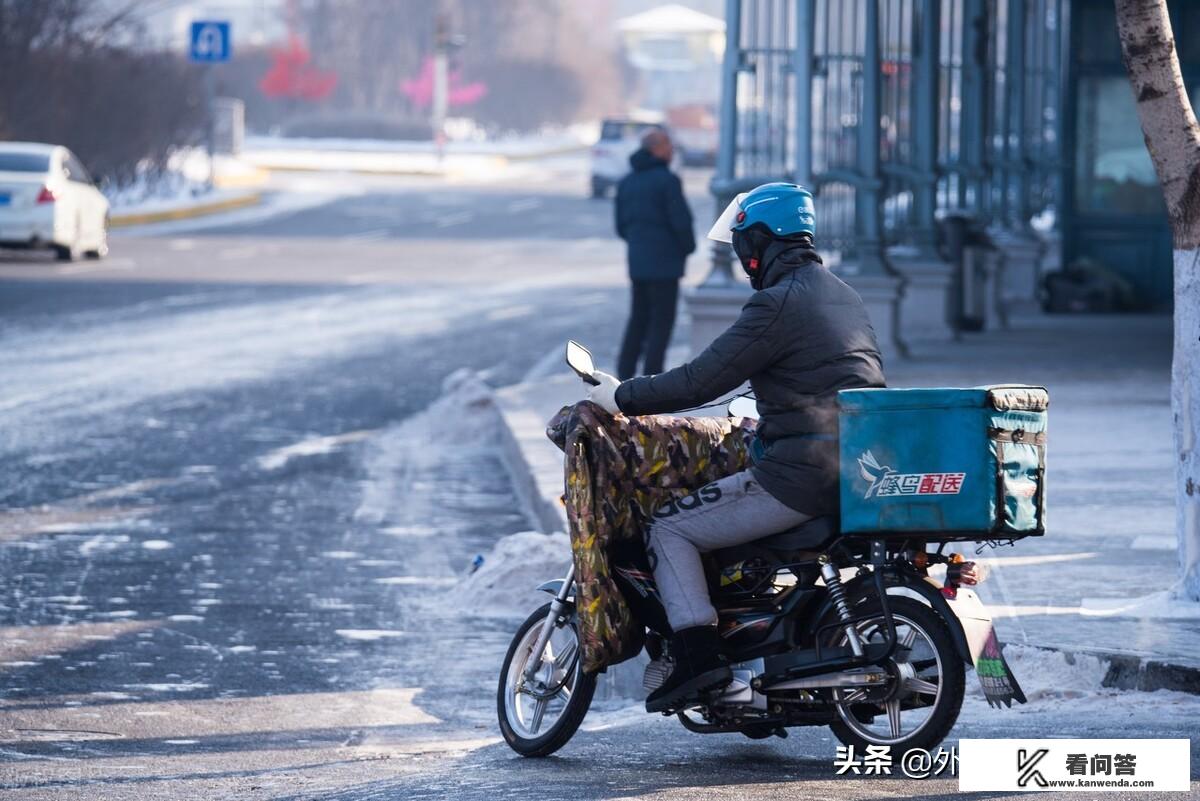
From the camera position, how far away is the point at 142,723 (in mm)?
7711

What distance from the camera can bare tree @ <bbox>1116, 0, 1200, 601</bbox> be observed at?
27.6 ft

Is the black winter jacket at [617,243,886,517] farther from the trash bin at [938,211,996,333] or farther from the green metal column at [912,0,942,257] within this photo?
the trash bin at [938,211,996,333]

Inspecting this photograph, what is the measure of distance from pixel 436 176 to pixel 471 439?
4105 centimetres

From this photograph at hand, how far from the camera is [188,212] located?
39656 millimetres

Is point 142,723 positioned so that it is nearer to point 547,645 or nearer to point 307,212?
point 547,645

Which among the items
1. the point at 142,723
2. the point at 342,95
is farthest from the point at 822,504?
the point at 342,95

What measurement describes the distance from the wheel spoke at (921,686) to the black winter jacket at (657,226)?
967 centimetres

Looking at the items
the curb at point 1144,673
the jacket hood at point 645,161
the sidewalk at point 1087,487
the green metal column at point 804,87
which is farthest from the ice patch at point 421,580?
the green metal column at point 804,87

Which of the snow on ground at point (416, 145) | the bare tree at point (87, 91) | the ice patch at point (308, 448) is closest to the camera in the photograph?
the ice patch at point (308, 448)

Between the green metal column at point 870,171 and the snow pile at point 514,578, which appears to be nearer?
the snow pile at point 514,578

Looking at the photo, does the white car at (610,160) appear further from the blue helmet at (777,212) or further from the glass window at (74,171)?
the blue helmet at (777,212)

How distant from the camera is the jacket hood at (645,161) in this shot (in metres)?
16.0

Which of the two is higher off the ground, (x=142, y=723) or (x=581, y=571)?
(x=581, y=571)

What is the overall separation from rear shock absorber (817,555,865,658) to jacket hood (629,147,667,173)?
9.66 meters
